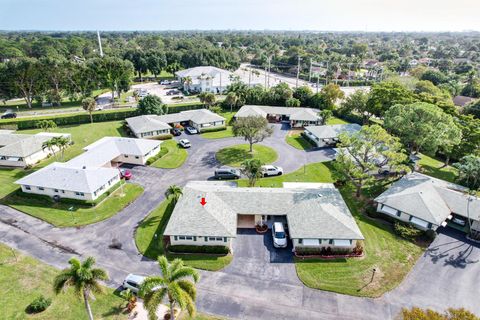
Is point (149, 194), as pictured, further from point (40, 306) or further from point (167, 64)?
point (167, 64)

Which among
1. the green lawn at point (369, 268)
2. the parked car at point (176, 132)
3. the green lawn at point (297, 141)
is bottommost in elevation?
the green lawn at point (369, 268)

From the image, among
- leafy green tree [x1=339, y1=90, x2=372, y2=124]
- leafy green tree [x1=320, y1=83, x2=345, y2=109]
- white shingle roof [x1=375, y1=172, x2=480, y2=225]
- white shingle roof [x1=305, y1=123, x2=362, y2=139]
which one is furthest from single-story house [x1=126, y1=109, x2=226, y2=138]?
white shingle roof [x1=375, y1=172, x2=480, y2=225]

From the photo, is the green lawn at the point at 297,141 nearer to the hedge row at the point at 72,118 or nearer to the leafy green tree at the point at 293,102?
the leafy green tree at the point at 293,102

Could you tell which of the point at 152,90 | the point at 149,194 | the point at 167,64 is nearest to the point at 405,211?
the point at 149,194

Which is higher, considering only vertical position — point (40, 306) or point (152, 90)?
point (152, 90)

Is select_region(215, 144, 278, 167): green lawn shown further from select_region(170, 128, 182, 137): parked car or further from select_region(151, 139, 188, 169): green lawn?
select_region(170, 128, 182, 137): parked car

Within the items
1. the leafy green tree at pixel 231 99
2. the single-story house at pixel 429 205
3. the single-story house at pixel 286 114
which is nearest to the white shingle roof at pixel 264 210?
the single-story house at pixel 429 205
